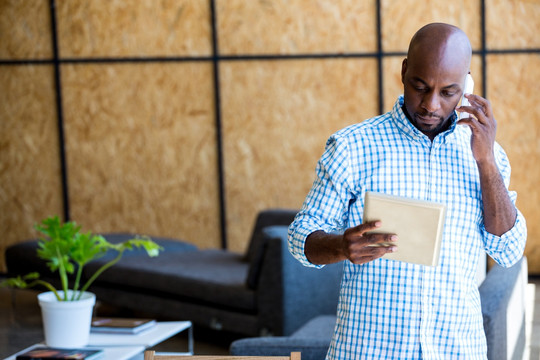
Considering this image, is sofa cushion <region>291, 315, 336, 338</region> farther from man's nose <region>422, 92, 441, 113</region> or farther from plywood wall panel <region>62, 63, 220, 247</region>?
plywood wall panel <region>62, 63, 220, 247</region>

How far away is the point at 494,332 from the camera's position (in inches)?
90.4

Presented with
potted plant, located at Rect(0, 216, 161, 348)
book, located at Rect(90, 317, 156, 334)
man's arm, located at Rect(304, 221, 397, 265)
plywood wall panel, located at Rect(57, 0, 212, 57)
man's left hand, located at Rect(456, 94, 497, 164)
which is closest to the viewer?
man's arm, located at Rect(304, 221, 397, 265)

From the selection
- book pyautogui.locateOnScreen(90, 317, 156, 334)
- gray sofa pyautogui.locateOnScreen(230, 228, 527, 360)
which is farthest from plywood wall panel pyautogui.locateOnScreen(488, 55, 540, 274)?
book pyautogui.locateOnScreen(90, 317, 156, 334)

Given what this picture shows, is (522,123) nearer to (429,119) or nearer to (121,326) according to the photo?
(121,326)

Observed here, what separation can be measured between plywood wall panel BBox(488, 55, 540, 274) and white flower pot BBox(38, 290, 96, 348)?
12.8 ft

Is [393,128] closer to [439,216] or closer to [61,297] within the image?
[439,216]

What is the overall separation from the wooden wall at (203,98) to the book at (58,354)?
10.9 ft

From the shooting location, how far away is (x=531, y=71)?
6.01 m

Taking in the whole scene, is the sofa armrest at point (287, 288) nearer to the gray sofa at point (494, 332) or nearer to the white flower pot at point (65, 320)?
the gray sofa at point (494, 332)

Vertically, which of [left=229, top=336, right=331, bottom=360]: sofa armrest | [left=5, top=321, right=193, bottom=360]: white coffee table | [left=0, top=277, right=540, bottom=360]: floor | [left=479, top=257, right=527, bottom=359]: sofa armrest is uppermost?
[left=479, top=257, right=527, bottom=359]: sofa armrest

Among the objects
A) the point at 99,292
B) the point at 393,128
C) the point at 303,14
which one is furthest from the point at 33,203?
the point at 393,128

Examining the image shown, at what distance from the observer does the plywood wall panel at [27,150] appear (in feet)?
21.6

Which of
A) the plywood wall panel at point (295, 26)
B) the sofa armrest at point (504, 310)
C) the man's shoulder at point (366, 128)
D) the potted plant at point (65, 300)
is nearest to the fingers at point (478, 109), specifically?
the man's shoulder at point (366, 128)

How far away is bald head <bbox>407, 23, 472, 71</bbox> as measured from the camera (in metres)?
1.49
